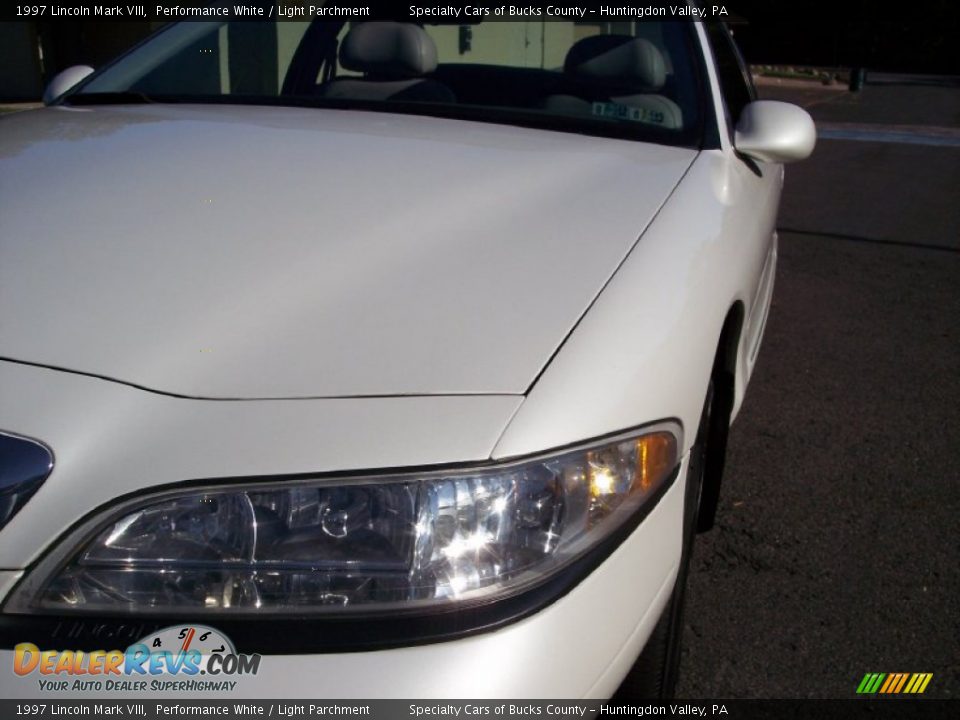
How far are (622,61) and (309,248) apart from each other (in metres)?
1.54

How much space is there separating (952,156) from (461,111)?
1117cm

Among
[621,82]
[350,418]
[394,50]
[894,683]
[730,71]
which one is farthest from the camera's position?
[730,71]

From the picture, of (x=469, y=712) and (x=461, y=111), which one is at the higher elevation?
(x=461, y=111)

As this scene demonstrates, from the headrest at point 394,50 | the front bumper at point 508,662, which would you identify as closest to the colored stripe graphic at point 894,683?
the front bumper at point 508,662

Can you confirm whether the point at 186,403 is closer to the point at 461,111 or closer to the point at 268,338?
the point at 268,338

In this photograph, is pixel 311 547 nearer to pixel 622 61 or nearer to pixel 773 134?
pixel 773 134

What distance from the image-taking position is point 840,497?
3.19 metres

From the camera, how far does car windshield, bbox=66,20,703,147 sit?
272cm

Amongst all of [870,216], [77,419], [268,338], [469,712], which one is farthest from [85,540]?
[870,216]

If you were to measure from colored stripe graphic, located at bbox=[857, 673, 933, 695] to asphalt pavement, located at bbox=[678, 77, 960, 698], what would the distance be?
0.02 meters

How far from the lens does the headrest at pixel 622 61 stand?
2912 mm

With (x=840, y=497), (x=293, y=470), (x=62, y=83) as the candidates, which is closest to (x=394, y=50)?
(x=62, y=83)

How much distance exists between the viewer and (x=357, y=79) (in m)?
3.20

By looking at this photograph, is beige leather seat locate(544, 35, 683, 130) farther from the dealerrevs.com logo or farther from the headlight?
the dealerrevs.com logo
